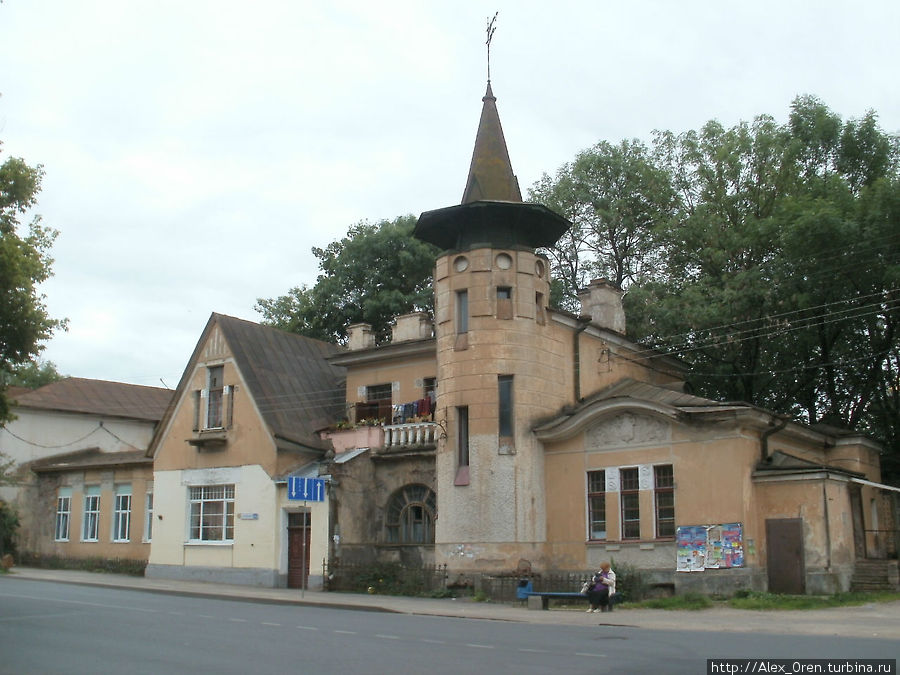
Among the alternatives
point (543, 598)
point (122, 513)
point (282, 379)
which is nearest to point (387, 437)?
point (282, 379)

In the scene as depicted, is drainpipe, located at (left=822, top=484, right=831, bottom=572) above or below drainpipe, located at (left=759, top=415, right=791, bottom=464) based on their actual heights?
below

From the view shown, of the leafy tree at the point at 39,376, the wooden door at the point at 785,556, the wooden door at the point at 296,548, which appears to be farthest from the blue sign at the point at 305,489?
the leafy tree at the point at 39,376

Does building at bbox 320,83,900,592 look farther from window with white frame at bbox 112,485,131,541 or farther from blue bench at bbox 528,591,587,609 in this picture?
window with white frame at bbox 112,485,131,541

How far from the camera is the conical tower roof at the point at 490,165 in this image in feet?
90.8

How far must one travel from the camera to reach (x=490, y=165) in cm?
2822

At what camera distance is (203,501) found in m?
33.3

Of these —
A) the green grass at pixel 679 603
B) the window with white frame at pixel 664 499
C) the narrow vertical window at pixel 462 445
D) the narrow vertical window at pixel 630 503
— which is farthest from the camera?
the narrow vertical window at pixel 462 445

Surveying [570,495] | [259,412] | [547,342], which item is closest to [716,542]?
[570,495]

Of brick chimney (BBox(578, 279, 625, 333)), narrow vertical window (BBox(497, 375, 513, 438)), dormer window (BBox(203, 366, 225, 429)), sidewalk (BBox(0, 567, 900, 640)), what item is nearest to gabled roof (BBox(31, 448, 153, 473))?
dormer window (BBox(203, 366, 225, 429))

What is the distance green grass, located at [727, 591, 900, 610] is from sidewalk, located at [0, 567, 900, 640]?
53 cm

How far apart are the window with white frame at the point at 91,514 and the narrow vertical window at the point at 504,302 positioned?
21.1 metres

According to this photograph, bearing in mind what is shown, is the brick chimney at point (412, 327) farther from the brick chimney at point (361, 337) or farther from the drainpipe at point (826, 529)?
the drainpipe at point (826, 529)

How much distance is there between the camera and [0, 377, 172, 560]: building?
122 feet

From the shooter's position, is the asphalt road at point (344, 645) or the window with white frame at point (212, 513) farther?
the window with white frame at point (212, 513)
